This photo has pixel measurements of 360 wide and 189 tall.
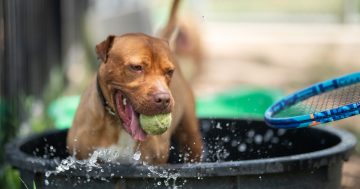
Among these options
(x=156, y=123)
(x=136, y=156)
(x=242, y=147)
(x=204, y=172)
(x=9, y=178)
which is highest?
(x=156, y=123)

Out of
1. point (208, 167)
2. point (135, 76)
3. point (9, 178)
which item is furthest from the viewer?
point (9, 178)

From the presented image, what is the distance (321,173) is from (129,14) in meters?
8.12

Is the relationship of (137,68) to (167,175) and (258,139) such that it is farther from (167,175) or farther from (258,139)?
(258,139)

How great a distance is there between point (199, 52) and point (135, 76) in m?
6.86

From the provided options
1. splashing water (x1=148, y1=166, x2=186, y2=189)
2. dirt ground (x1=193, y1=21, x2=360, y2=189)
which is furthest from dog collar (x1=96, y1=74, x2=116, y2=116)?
dirt ground (x1=193, y1=21, x2=360, y2=189)

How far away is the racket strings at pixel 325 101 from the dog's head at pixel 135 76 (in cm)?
65

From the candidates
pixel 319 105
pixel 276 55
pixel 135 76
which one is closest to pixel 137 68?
pixel 135 76

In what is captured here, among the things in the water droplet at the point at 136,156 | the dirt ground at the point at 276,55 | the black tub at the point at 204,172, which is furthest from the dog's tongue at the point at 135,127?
the dirt ground at the point at 276,55

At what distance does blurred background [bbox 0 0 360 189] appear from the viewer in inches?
242

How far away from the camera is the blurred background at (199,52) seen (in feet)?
→ 20.1

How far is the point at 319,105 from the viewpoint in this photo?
3.66 m

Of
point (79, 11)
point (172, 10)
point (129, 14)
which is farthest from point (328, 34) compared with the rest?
point (172, 10)

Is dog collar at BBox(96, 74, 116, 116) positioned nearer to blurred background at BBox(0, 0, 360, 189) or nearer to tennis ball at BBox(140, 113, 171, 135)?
tennis ball at BBox(140, 113, 171, 135)

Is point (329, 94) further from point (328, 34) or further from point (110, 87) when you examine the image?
point (328, 34)
